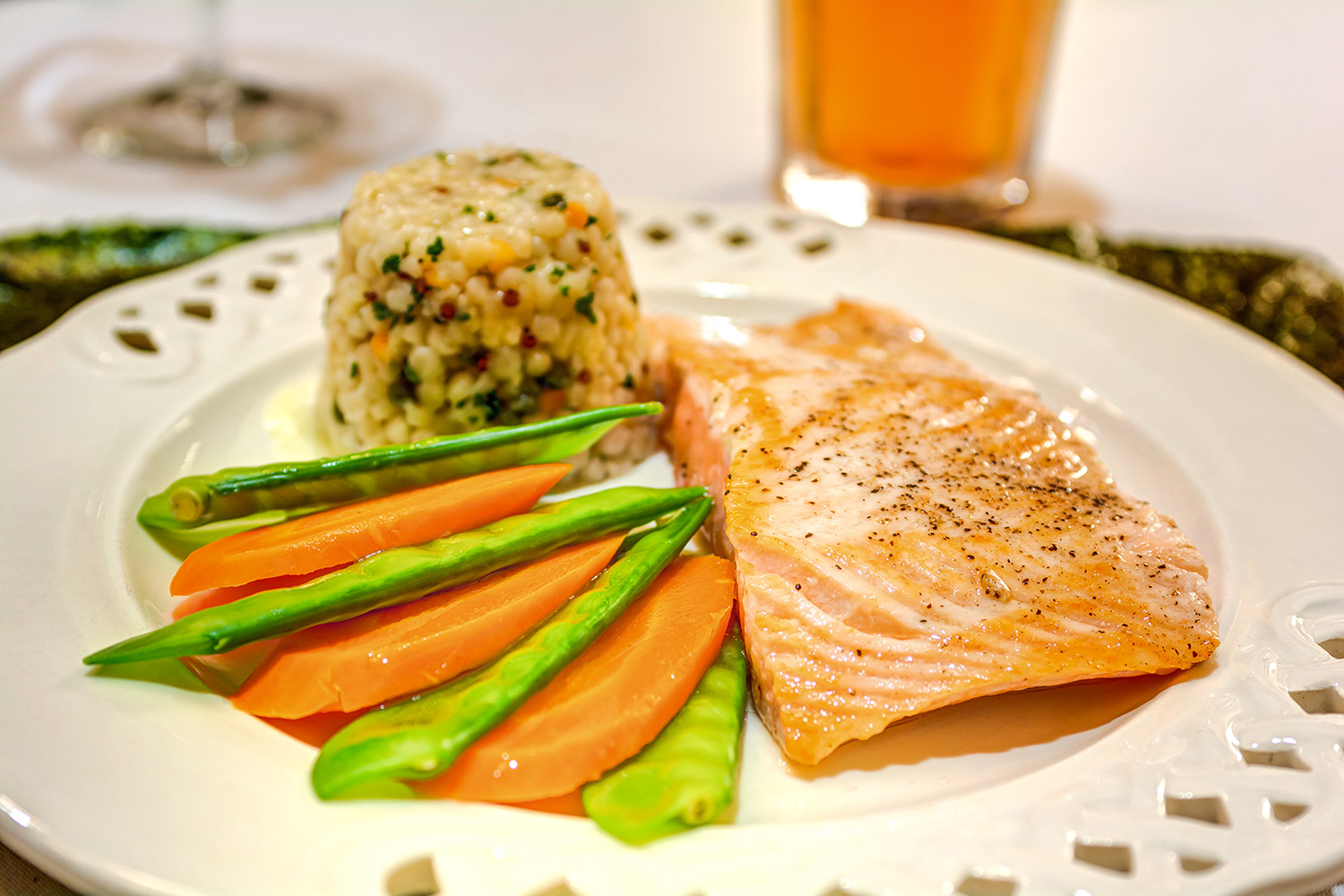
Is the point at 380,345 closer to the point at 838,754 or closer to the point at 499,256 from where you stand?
the point at 499,256

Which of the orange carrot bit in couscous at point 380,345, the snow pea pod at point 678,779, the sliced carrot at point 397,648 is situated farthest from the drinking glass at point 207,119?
the snow pea pod at point 678,779

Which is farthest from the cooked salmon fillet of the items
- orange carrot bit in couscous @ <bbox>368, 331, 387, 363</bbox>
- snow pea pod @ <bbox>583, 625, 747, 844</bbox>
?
orange carrot bit in couscous @ <bbox>368, 331, 387, 363</bbox>

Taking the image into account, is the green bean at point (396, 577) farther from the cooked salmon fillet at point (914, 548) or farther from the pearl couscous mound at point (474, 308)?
the pearl couscous mound at point (474, 308)

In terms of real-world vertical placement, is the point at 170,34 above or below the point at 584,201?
below

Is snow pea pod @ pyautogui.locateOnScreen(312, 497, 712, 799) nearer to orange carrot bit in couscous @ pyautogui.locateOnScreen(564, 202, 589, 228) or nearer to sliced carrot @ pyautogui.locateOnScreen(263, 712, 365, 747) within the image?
sliced carrot @ pyautogui.locateOnScreen(263, 712, 365, 747)

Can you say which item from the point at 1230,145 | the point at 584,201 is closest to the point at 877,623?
the point at 584,201

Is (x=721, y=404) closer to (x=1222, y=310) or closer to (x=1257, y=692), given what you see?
(x=1257, y=692)

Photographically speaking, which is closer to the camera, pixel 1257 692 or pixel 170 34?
pixel 1257 692

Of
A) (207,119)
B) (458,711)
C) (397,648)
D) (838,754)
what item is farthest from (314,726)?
(207,119)
